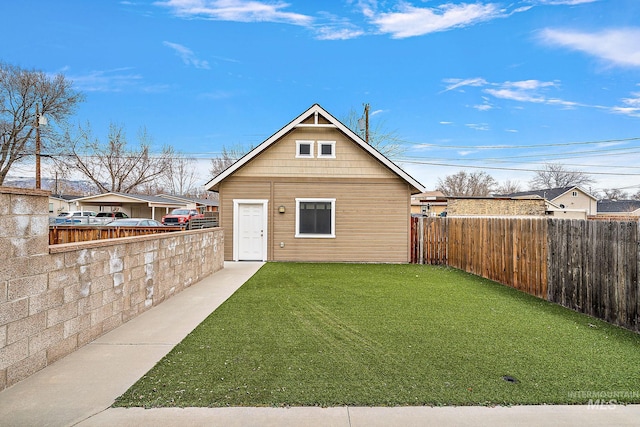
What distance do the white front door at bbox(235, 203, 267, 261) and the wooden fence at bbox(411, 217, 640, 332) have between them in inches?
269

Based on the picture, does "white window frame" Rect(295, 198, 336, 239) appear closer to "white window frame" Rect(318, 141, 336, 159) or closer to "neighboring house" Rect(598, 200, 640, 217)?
"white window frame" Rect(318, 141, 336, 159)

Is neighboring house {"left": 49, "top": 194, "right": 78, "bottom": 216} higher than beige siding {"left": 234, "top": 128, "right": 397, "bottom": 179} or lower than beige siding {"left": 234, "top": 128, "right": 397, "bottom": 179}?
lower

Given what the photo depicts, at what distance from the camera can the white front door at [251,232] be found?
12.8m

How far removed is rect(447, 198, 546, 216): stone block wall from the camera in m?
26.2

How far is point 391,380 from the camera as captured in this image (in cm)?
328

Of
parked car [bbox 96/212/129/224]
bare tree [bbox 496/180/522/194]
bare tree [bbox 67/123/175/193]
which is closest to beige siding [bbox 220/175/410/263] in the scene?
parked car [bbox 96/212/129/224]

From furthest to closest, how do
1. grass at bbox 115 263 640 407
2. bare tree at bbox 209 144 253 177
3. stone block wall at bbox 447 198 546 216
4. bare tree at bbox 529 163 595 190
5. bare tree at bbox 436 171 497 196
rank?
bare tree at bbox 529 163 595 190, bare tree at bbox 436 171 497 196, bare tree at bbox 209 144 253 177, stone block wall at bbox 447 198 546 216, grass at bbox 115 263 640 407

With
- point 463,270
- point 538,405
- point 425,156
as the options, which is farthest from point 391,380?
point 425,156

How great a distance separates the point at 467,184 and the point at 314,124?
46.6 m

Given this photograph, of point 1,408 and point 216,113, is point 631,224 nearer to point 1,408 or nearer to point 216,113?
point 1,408

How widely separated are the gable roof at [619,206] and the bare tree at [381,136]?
121 ft

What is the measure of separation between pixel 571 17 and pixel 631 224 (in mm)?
10832

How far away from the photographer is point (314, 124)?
1262cm

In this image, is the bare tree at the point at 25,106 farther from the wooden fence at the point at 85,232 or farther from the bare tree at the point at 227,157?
the wooden fence at the point at 85,232
